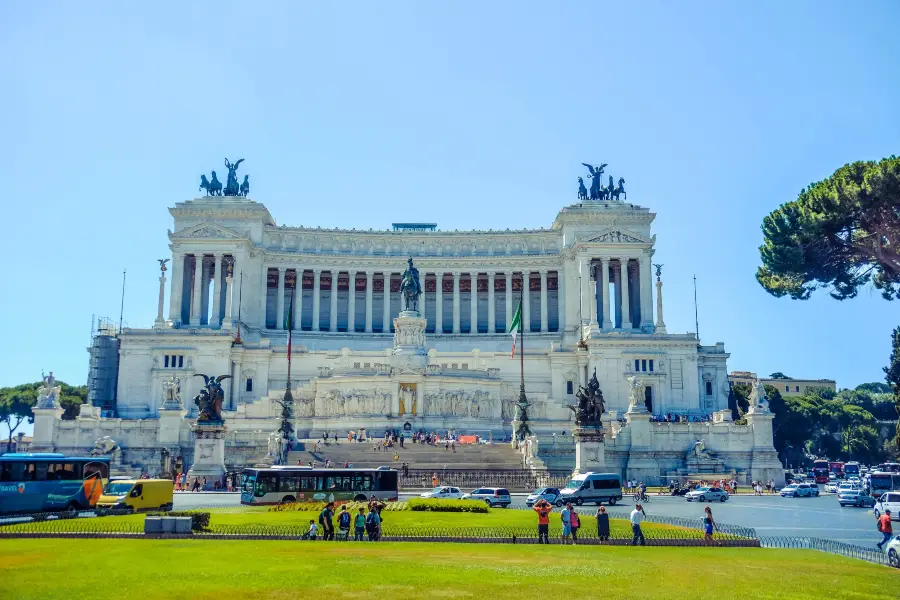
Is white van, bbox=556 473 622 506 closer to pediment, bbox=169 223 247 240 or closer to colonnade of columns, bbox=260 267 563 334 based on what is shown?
colonnade of columns, bbox=260 267 563 334

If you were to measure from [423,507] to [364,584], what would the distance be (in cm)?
2073

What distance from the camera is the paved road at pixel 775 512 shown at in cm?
3566

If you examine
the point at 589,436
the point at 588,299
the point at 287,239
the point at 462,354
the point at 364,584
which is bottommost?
the point at 364,584

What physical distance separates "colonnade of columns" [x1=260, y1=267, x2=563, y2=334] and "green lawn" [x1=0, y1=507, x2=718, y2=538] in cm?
7074

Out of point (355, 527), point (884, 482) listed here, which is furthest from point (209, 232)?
point (355, 527)

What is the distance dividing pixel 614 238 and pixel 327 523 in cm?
7878

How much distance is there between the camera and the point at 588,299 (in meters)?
103

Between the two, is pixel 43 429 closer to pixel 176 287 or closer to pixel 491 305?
pixel 176 287

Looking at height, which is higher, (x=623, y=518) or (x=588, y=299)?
(x=588, y=299)

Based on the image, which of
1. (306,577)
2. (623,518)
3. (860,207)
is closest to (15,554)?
(306,577)

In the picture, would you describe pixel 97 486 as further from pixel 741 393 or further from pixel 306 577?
pixel 741 393

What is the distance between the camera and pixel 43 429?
70.2m

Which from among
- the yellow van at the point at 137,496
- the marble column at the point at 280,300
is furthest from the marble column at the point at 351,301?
the yellow van at the point at 137,496

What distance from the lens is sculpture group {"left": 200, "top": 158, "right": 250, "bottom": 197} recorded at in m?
109
